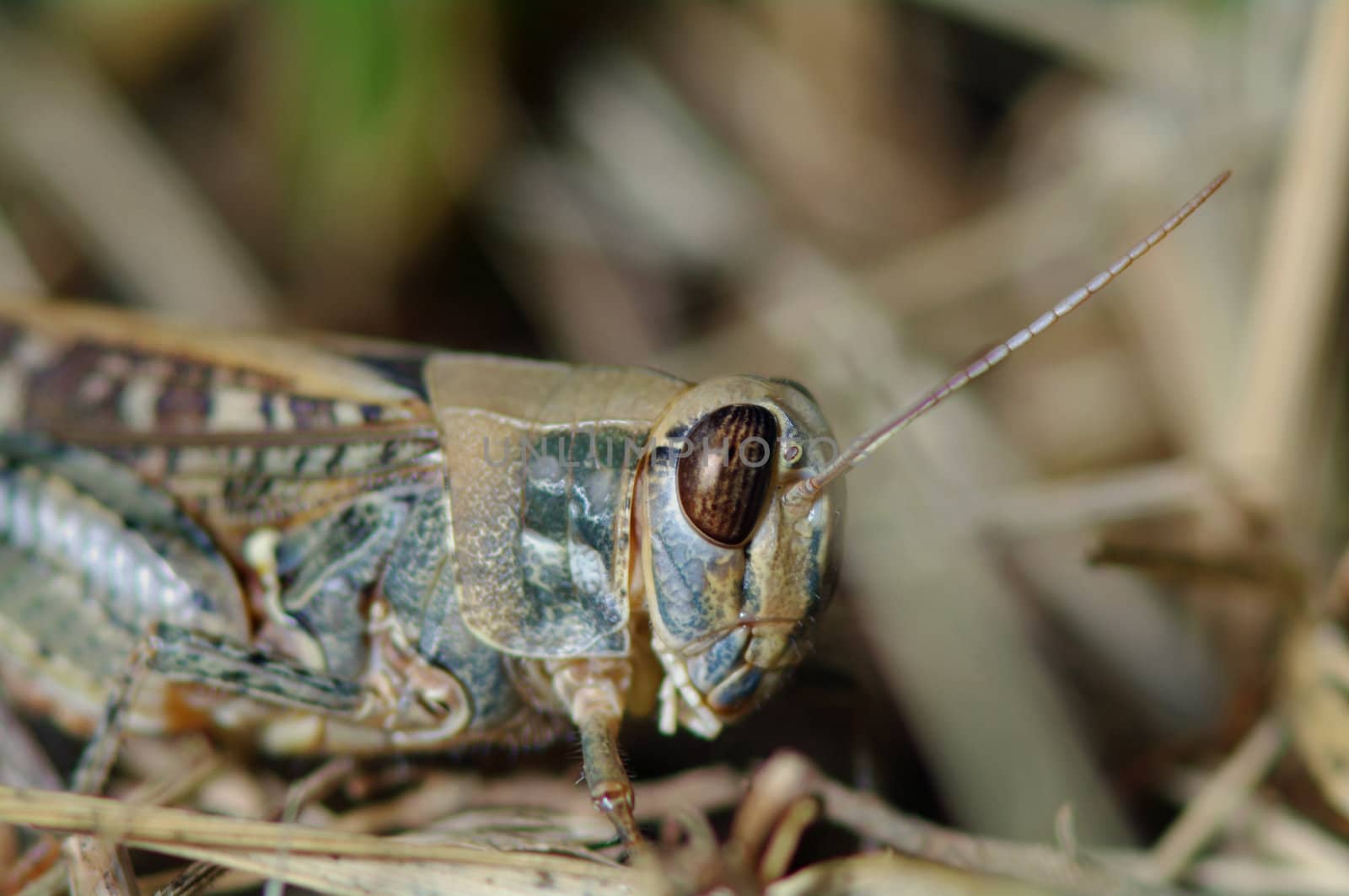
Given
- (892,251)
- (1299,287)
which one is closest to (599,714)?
(1299,287)

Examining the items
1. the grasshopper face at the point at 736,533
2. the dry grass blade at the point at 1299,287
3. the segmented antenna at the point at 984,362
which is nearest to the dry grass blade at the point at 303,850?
the grasshopper face at the point at 736,533

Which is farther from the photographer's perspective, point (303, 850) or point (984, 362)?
point (984, 362)

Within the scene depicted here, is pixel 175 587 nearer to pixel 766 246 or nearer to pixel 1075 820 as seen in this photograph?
pixel 1075 820

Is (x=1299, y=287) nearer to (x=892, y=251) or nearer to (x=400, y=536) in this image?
(x=892, y=251)

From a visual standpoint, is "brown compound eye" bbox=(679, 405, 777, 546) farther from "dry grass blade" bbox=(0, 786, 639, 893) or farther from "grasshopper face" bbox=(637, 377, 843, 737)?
"dry grass blade" bbox=(0, 786, 639, 893)

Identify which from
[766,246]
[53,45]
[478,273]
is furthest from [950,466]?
[53,45]

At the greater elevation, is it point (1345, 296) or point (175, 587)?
point (1345, 296)

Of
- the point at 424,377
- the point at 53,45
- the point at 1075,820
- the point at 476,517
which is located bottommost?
the point at 1075,820

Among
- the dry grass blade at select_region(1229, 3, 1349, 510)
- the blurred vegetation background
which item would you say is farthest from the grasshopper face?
the dry grass blade at select_region(1229, 3, 1349, 510)

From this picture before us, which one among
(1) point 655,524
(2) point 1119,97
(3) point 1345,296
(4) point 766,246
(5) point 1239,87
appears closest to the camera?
(1) point 655,524
